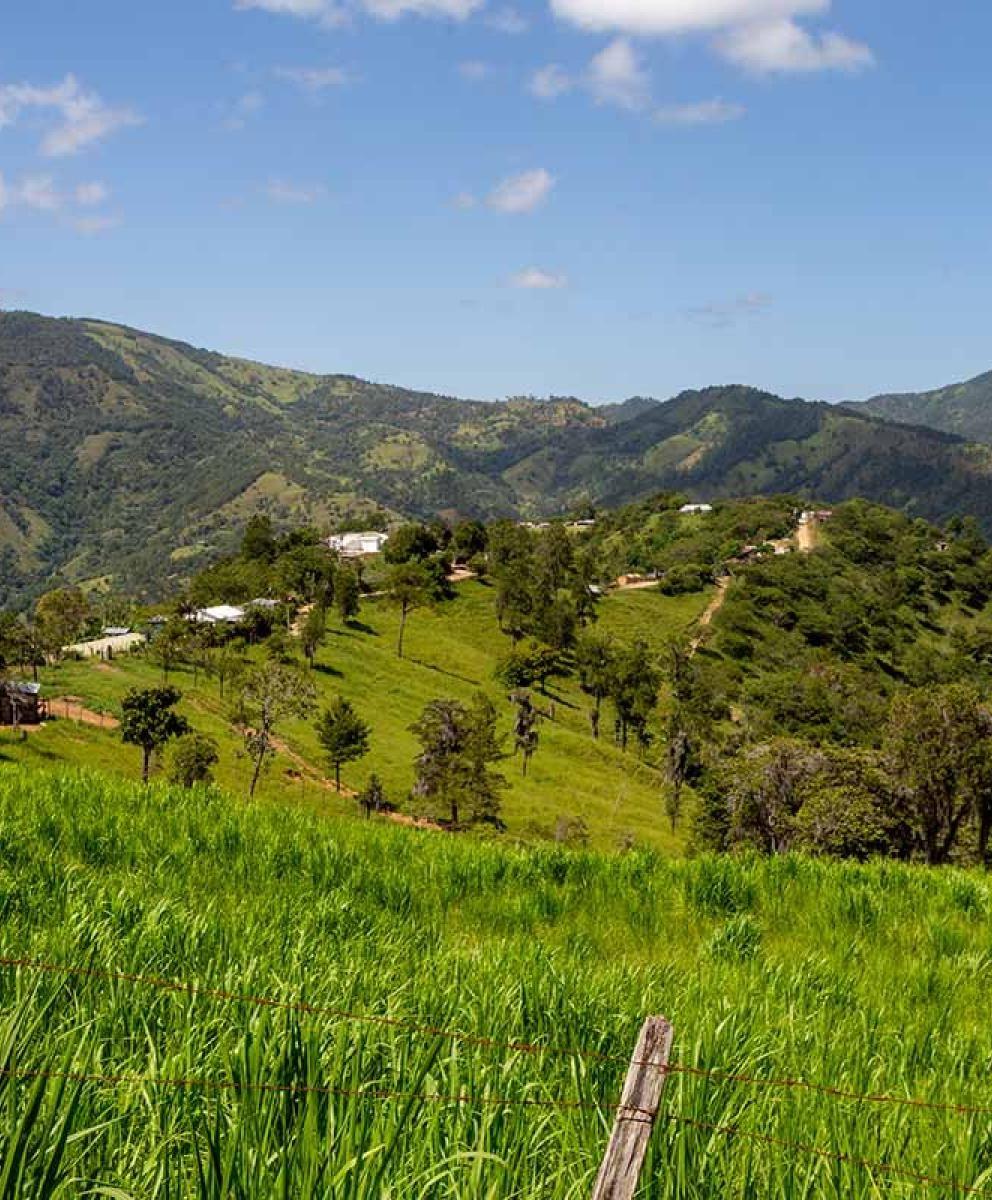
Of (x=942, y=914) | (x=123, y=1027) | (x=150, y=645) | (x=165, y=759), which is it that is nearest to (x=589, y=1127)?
(x=123, y=1027)

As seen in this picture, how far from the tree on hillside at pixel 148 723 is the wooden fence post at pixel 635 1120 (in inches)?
2781

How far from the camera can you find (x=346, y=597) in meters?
126

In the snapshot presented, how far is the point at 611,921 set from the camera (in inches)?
289

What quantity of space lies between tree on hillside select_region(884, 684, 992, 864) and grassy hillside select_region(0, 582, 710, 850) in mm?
36680

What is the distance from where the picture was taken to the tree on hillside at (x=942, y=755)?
36031 mm

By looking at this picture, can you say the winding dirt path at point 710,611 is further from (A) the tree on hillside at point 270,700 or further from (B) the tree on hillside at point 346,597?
(A) the tree on hillside at point 270,700

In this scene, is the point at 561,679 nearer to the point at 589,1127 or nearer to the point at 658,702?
the point at 658,702

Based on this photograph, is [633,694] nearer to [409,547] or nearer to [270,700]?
[409,547]

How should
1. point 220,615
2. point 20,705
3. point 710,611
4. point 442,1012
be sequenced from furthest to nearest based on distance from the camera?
point 710,611, point 220,615, point 20,705, point 442,1012

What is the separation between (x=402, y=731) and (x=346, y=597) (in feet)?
107

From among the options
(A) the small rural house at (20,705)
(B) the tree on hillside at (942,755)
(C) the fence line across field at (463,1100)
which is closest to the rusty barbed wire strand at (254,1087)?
(C) the fence line across field at (463,1100)

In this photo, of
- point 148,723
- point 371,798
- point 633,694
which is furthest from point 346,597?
point 148,723

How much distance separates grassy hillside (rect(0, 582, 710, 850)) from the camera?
74688mm

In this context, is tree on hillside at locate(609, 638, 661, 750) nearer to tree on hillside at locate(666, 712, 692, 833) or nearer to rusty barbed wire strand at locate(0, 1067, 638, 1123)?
tree on hillside at locate(666, 712, 692, 833)
